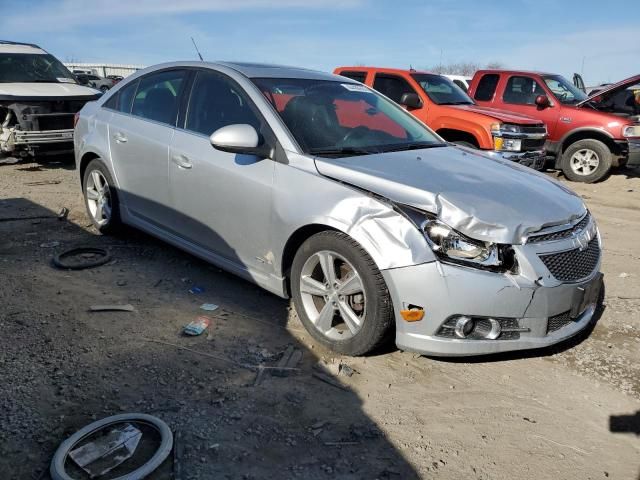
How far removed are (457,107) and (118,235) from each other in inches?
230

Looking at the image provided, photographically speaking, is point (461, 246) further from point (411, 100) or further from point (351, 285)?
point (411, 100)

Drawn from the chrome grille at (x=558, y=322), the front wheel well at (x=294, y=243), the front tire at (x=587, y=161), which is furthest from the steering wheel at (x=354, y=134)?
the front tire at (x=587, y=161)

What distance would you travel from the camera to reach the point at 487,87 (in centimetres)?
1084

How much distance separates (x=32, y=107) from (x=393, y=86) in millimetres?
5925

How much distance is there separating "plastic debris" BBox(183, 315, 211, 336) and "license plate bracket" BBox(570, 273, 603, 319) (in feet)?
7.52

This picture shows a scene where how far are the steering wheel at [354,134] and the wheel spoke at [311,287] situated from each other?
969 millimetres

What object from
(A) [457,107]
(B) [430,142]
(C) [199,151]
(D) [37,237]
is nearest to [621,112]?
(A) [457,107]

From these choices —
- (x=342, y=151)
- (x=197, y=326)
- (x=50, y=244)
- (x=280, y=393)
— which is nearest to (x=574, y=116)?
(x=342, y=151)

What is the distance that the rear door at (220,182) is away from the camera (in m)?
3.59

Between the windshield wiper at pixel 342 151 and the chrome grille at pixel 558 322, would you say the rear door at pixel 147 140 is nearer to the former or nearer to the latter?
the windshield wiper at pixel 342 151

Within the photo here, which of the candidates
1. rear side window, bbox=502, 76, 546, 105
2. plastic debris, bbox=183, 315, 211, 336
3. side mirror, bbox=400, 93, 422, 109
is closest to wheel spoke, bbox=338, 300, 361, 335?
plastic debris, bbox=183, 315, 211, 336

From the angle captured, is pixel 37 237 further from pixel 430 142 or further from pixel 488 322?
pixel 488 322

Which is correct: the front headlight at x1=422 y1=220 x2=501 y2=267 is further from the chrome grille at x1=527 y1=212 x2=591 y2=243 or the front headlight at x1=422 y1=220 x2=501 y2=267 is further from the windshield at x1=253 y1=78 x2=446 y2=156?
the windshield at x1=253 y1=78 x2=446 y2=156

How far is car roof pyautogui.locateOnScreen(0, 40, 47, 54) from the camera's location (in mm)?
9579
